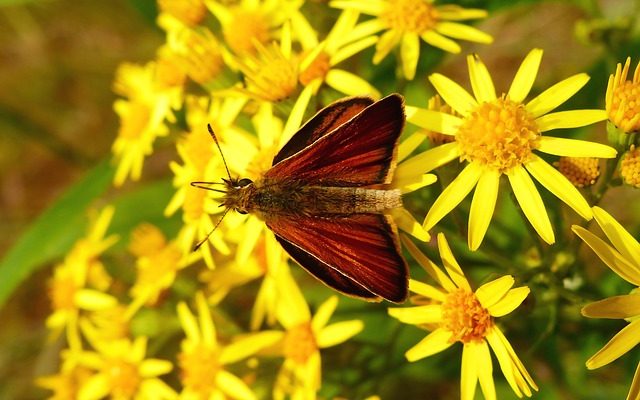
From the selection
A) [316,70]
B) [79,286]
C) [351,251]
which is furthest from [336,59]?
[79,286]

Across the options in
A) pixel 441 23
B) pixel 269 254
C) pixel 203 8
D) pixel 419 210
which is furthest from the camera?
pixel 203 8

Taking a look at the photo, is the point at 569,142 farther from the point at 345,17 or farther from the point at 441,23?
the point at 345,17

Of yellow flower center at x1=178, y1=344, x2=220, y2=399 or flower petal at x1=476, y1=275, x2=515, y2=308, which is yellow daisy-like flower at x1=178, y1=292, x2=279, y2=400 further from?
flower petal at x1=476, y1=275, x2=515, y2=308

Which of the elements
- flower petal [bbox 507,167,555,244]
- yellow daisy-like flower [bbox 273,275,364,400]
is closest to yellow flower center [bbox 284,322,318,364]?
yellow daisy-like flower [bbox 273,275,364,400]

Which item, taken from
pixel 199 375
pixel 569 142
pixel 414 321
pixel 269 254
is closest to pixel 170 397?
pixel 199 375

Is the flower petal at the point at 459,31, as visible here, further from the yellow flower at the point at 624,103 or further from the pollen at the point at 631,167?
the pollen at the point at 631,167

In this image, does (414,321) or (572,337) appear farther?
(572,337)

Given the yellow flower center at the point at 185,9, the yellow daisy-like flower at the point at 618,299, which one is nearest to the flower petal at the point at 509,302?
the yellow daisy-like flower at the point at 618,299
